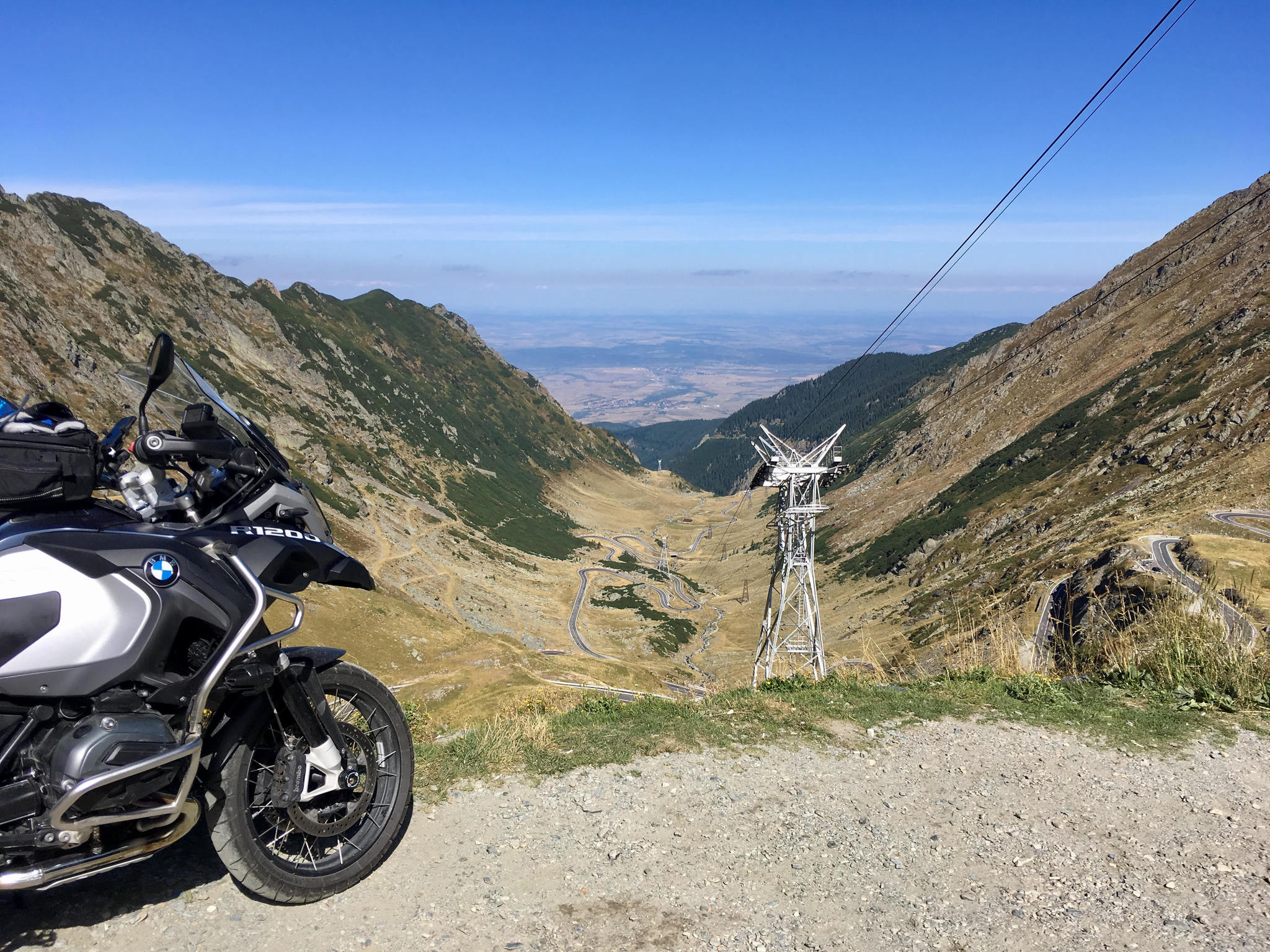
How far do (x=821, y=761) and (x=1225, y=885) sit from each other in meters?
3.68

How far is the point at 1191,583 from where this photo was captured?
32.5 m

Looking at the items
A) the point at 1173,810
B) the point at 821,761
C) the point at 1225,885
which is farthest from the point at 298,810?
the point at 1173,810

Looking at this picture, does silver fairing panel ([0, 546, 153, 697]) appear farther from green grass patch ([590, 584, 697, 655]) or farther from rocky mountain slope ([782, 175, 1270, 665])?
green grass patch ([590, 584, 697, 655])

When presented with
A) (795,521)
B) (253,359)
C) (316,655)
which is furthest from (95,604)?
(253,359)

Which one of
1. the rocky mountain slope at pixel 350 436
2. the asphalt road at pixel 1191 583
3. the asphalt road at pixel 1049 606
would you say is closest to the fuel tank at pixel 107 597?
the asphalt road at pixel 1191 583

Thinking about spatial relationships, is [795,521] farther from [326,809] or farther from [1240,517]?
[1240,517]

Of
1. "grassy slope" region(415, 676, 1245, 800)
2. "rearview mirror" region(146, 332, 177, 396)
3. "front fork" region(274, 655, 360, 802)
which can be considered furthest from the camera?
"grassy slope" region(415, 676, 1245, 800)

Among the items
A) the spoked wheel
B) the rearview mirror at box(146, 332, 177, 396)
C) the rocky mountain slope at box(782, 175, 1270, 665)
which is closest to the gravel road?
the spoked wheel

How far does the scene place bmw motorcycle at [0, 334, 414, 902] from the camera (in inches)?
172

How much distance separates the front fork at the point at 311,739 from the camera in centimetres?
542

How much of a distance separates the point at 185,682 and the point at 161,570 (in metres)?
0.77

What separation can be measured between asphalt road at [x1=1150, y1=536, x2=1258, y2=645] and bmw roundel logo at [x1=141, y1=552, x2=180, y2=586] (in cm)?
1317

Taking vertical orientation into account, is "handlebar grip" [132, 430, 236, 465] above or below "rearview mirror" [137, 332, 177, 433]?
below

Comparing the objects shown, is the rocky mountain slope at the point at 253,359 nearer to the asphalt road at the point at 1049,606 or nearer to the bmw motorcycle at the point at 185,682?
the asphalt road at the point at 1049,606
